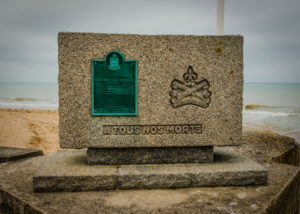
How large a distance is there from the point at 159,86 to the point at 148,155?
33.1 inches

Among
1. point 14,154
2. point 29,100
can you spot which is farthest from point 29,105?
point 14,154

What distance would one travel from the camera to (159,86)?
2793mm

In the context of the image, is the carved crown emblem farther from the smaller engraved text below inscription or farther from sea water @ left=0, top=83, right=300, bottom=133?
sea water @ left=0, top=83, right=300, bottom=133

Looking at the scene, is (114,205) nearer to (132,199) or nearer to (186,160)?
(132,199)

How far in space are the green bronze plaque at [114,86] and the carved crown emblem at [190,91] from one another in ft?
1.56

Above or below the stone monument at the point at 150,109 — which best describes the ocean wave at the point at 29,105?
below

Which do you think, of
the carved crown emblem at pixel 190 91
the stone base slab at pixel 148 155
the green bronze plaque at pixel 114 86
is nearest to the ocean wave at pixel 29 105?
the stone base slab at pixel 148 155

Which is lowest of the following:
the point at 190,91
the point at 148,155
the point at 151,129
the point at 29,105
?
the point at 29,105

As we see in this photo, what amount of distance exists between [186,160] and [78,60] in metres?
1.74

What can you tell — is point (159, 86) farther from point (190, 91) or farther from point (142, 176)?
point (142, 176)

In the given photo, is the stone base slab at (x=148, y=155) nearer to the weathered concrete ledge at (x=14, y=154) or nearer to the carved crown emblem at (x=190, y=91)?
the carved crown emblem at (x=190, y=91)

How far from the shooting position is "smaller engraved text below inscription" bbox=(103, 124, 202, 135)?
2.79 meters

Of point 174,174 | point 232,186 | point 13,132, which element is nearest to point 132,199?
point 174,174

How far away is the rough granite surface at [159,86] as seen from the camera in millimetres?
2693
